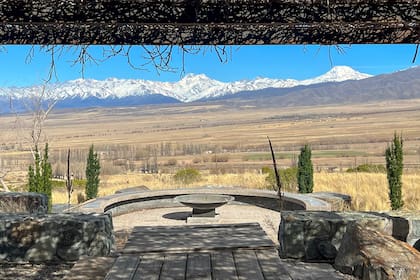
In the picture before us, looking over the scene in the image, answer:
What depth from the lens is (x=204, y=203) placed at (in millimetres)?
12141

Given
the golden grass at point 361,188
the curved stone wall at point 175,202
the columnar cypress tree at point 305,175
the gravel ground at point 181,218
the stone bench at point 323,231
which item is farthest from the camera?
the columnar cypress tree at point 305,175

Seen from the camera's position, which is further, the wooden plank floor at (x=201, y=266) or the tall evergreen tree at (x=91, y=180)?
the tall evergreen tree at (x=91, y=180)

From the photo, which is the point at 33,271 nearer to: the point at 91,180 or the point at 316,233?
the point at 316,233

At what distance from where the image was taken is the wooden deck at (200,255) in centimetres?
310

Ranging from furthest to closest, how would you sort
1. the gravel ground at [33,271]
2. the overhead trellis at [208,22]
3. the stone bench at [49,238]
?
1. the stone bench at [49,238]
2. the gravel ground at [33,271]
3. the overhead trellis at [208,22]

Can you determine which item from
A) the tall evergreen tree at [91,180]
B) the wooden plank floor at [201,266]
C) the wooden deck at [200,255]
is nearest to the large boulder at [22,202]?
the wooden deck at [200,255]

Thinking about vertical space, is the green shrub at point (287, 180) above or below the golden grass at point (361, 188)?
above

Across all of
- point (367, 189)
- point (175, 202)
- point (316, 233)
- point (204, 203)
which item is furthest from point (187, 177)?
point (316, 233)

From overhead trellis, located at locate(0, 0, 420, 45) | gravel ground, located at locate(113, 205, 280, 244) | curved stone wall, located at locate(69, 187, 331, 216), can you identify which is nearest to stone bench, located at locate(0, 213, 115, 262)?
overhead trellis, located at locate(0, 0, 420, 45)

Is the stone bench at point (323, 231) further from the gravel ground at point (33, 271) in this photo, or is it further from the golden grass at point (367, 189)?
the golden grass at point (367, 189)

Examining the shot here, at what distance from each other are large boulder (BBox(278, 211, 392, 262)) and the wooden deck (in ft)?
4.90

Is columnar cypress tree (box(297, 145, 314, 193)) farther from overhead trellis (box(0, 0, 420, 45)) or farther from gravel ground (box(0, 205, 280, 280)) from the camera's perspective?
overhead trellis (box(0, 0, 420, 45))

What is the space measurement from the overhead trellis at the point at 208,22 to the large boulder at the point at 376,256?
1.90m

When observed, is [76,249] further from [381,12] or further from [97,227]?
[381,12]
